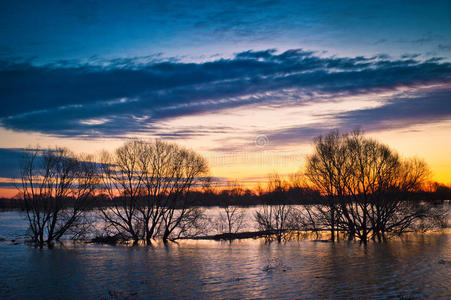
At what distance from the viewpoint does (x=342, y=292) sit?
60.1ft

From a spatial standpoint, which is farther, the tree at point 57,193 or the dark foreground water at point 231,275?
the tree at point 57,193

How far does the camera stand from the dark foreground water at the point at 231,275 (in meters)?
18.9

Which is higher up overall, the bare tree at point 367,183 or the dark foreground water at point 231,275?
the bare tree at point 367,183

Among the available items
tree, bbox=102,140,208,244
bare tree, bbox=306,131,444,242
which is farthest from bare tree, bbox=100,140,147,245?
bare tree, bbox=306,131,444,242

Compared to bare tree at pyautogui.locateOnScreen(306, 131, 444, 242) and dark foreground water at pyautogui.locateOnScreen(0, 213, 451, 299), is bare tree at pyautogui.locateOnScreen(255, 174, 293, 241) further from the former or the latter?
dark foreground water at pyautogui.locateOnScreen(0, 213, 451, 299)

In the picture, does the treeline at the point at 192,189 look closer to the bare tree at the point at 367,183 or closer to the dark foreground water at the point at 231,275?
the bare tree at the point at 367,183

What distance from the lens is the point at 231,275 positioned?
23891 millimetres

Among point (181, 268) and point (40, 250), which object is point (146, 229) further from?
point (181, 268)

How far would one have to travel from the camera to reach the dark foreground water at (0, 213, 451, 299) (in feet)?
62.0

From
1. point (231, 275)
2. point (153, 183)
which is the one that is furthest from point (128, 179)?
point (231, 275)

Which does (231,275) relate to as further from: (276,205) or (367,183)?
(276,205)

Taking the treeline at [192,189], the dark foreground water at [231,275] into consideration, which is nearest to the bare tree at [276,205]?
the treeline at [192,189]

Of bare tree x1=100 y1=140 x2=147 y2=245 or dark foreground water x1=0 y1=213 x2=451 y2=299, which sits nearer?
dark foreground water x1=0 y1=213 x2=451 y2=299

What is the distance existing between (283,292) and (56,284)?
1436cm
